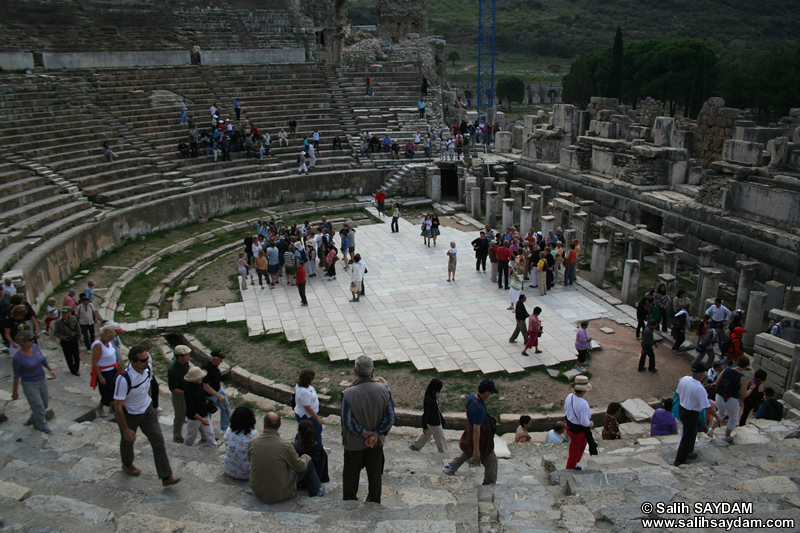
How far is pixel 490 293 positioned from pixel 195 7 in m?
25.9

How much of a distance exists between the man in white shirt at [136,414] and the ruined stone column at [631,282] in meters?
10.9

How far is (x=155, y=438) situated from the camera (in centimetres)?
606

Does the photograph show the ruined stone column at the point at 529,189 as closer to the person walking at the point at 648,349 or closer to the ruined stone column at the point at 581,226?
the ruined stone column at the point at 581,226

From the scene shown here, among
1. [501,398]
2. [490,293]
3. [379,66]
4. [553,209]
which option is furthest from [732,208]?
[379,66]

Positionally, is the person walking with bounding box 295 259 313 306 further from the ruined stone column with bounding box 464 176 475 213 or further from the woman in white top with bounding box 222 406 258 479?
the ruined stone column with bounding box 464 176 475 213

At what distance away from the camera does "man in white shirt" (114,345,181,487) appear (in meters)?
6.01

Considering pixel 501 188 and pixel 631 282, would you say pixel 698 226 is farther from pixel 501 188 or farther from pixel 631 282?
pixel 501 188

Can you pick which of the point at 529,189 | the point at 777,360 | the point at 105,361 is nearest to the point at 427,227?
the point at 529,189

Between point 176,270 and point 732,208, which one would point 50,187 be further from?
point 732,208

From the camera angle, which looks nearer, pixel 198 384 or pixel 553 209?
pixel 198 384

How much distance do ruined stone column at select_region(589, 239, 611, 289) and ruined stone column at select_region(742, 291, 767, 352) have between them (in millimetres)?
3724

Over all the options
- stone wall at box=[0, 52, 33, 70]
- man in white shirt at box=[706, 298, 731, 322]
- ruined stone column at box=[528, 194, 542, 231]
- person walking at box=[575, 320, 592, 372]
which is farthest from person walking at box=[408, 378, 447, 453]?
stone wall at box=[0, 52, 33, 70]

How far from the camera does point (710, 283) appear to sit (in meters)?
12.7

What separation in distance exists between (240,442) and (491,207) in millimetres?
15641
